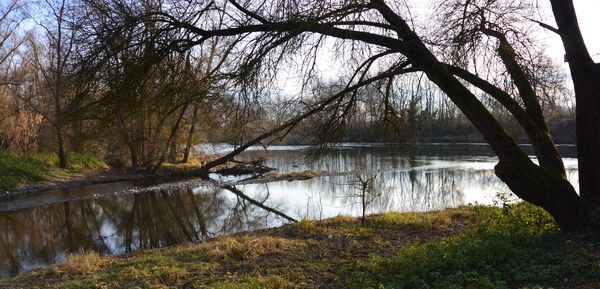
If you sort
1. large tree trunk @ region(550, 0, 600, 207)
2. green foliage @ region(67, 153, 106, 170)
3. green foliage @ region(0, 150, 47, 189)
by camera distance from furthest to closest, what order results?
1. green foliage @ region(67, 153, 106, 170)
2. green foliage @ region(0, 150, 47, 189)
3. large tree trunk @ region(550, 0, 600, 207)

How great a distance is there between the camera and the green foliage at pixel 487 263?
5.34 m

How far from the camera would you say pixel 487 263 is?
20.0 ft

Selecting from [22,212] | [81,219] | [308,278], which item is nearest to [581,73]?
[308,278]

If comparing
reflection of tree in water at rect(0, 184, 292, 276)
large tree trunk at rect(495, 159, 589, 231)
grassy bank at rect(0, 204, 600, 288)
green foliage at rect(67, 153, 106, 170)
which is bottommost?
reflection of tree in water at rect(0, 184, 292, 276)

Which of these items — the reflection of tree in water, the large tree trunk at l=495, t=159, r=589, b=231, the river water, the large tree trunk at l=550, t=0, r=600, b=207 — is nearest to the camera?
the large tree trunk at l=495, t=159, r=589, b=231

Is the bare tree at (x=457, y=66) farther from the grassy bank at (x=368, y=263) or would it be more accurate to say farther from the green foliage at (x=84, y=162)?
the green foliage at (x=84, y=162)

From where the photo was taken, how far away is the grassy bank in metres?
5.55

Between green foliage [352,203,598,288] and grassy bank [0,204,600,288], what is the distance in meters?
0.01

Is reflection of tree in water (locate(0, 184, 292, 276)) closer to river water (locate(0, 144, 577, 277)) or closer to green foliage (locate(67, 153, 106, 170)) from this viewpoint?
river water (locate(0, 144, 577, 277))

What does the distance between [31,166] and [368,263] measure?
23737 millimetres

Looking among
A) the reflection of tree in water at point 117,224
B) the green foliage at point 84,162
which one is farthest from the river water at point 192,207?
the green foliage at point 84,162

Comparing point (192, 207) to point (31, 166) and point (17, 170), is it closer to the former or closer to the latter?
point (17, 170)

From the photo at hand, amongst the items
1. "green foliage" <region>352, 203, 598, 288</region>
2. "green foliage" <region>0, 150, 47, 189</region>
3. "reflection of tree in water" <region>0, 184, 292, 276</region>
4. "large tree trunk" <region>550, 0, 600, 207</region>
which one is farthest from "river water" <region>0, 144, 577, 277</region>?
"large tree trunk" <region>550, 0, 600, 207</region>

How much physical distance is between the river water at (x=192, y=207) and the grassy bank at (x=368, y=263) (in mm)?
2168
